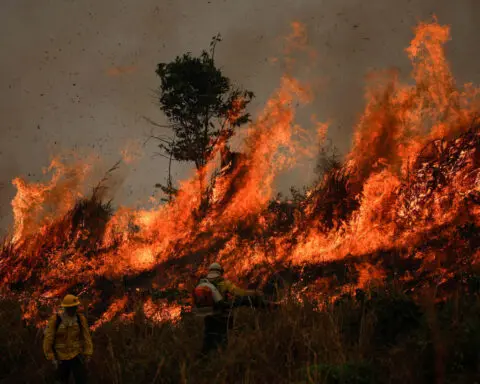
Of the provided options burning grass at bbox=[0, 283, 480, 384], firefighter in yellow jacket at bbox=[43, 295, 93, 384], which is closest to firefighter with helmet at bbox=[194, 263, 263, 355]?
burning grass at bbox=[0, 283, 480, 384]

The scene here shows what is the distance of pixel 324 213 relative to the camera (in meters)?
16.5

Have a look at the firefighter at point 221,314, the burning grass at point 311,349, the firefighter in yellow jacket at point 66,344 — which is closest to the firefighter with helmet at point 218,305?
the firefighter at point 221,314

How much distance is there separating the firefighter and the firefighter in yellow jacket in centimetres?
164

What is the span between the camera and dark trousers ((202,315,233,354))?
686 centimetres

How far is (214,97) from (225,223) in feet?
24.0

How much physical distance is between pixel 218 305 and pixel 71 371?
2.19m

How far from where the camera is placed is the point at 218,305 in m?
6.75

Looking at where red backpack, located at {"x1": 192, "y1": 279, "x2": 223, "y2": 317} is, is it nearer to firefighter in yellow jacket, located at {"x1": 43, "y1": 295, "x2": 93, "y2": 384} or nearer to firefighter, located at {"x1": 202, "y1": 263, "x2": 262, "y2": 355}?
firefighter, located at {"x1": 202, "y1": 263, "x2": 262, "y2": 355}

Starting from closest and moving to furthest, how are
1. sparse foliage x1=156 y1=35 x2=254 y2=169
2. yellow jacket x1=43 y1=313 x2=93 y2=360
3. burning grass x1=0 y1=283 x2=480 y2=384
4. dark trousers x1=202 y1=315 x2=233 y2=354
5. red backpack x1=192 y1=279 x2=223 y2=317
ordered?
burning grass x1=0 y1=283 x2=480 y2=384
yellow jacket x1=43 y1=313 x2=93 y2=360
red backpack x1=192 y1=279 x2=223 y2=317
dark trousers x1=202 y1=315 x2=233 y2=354
sparse foliage x1=156 y1=35 x2=254 y2=169

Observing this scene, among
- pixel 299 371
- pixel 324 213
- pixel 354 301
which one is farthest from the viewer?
pixel 324 213

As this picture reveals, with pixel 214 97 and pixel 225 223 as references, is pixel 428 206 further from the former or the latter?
pixel 214 97

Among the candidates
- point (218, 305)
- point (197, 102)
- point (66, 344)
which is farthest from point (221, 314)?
point (197, 102)

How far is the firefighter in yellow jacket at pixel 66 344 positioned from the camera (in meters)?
6.63

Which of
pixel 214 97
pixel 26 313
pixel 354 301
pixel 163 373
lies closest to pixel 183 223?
pixel 214 97
